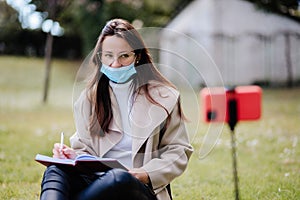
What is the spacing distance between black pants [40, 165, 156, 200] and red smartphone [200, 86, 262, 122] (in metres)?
0.44

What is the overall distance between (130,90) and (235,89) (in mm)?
580

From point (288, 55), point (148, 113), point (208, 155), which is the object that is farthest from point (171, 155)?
point (288, 55)

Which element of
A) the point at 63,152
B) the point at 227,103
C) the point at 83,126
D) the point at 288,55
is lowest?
the point at 288,55

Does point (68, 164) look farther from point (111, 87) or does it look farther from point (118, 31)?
point (118, 31)

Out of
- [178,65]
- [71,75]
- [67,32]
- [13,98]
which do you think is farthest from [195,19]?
[178,65]

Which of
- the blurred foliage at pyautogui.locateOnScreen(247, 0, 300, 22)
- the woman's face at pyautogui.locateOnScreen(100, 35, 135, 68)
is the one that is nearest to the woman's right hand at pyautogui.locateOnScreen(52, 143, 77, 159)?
the woman's face at pyautogui.locateOnScreen(100, 35, 135, 68)

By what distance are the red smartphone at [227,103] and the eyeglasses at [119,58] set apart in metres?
0.43

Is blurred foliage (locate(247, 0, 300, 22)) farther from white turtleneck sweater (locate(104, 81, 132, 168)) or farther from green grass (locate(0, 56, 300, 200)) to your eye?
white turtleneck sweater (locate(104, 81, 132, 168))

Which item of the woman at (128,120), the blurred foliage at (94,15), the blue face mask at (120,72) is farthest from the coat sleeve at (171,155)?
the blurred foliage at (94,15)

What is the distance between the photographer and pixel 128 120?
254cm

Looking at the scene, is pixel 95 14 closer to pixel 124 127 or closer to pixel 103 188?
pixel 124 127

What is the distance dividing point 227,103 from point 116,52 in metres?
0.62

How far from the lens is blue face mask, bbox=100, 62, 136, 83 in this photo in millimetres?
2525

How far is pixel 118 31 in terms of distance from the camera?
2482 mm
